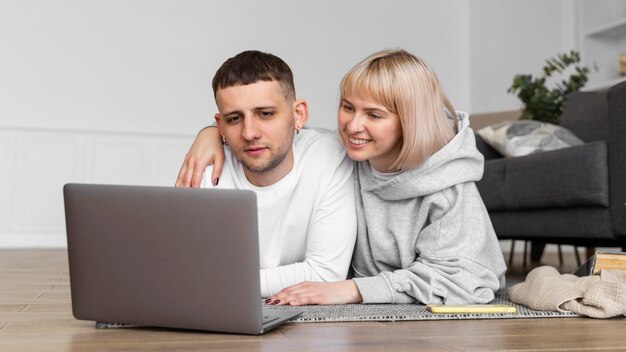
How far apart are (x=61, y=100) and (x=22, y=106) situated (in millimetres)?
226

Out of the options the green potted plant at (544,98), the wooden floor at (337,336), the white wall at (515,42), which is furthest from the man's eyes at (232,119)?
the white wall at (515,42)

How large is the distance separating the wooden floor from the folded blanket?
0.04m

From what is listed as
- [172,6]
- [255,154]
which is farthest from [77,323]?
[172,6]

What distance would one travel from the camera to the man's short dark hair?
142cm

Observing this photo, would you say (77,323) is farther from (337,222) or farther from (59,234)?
(59,234)

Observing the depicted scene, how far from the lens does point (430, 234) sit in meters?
1.53

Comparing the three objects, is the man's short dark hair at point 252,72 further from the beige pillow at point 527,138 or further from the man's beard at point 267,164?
the beige pillow at point 527,138

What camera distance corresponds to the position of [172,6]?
14.8 feet

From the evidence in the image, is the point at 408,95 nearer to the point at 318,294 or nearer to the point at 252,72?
the point at 252,72

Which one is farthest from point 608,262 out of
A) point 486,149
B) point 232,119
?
point 486,149

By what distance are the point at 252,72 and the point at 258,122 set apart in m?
0.10

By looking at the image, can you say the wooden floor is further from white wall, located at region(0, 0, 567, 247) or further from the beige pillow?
white wall, located at region(0, 0, 567, 247)

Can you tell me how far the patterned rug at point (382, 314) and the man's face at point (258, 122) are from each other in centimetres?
33

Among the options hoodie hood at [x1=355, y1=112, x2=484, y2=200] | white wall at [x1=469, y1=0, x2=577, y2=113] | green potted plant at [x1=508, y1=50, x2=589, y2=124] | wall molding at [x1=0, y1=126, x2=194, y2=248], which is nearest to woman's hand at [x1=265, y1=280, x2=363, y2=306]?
hoodie hood at [x1=355, y1=112, x2=484, y2=200]
